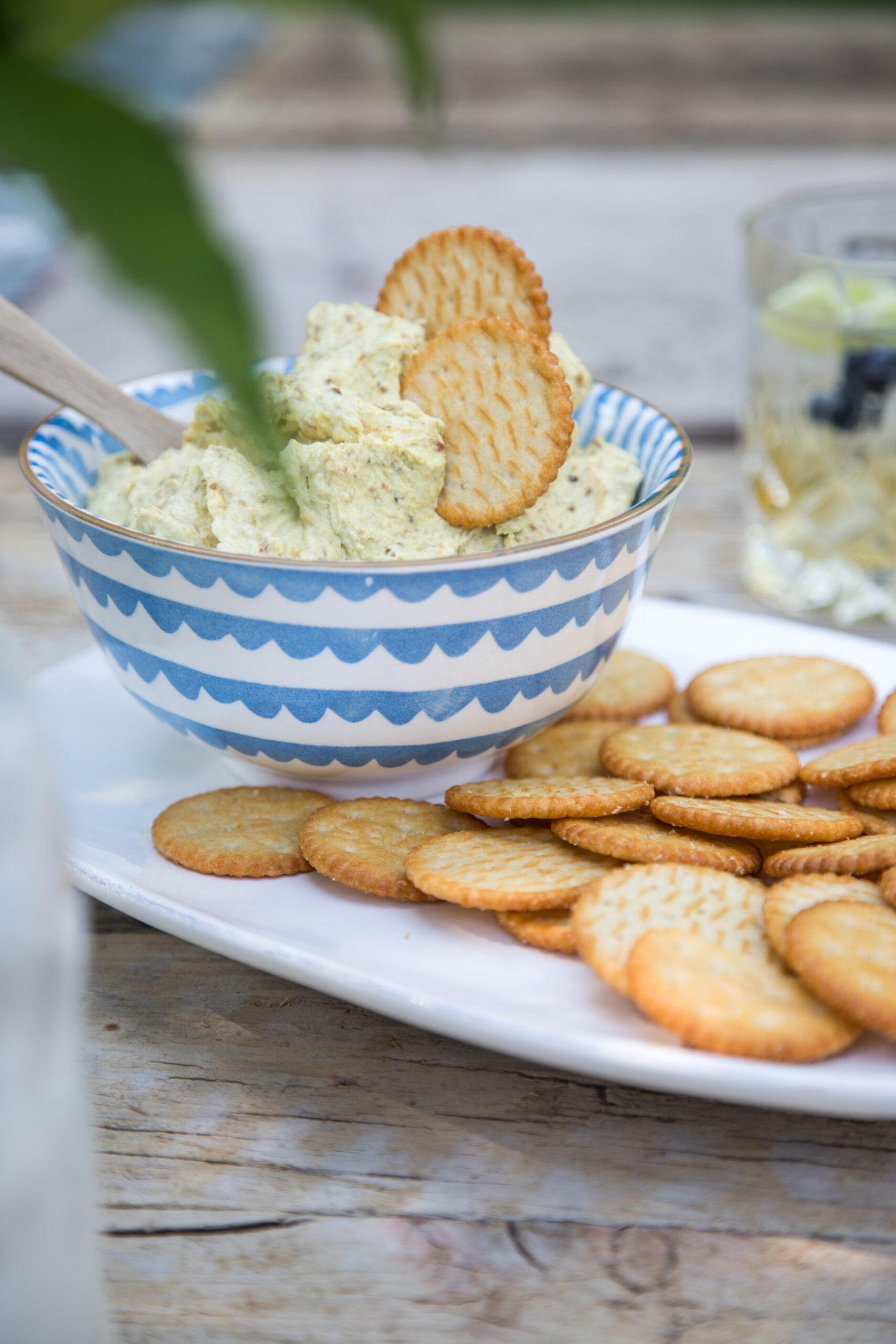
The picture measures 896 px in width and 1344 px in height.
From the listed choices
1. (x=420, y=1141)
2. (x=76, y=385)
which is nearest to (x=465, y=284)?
(x=76, y=385)

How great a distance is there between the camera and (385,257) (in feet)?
9.96

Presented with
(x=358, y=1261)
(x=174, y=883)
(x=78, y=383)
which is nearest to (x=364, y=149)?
(x=78, y=383)

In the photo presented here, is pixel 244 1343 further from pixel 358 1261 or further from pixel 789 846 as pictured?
pixel 789 846

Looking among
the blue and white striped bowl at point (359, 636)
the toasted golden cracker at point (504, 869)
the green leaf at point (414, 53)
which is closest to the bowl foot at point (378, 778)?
the blue and white striped bowl at point (359, 636)

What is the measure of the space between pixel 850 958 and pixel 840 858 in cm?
15

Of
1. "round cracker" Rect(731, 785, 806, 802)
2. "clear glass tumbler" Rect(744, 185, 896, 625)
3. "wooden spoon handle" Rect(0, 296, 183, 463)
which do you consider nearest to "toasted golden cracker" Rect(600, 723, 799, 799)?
"round cracker" Rect(731, 785, 806, 802)

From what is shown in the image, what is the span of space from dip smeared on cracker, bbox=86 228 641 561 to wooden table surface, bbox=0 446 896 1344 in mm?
341

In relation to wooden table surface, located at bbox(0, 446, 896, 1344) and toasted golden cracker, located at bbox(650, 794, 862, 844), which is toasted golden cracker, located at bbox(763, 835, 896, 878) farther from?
wooden table surface, located at bbox(0, 446, 896, 1344)

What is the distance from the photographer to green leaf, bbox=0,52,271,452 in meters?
0.25

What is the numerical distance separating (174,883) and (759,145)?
406 centimetres

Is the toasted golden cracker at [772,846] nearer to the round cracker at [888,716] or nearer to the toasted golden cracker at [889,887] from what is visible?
the toasted golden cracker at [889,887]

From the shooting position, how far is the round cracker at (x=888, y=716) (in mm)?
1044

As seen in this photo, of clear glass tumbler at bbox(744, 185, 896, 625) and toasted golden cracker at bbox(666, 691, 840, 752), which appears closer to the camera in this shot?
toasted golden cracker at bbox(666, 691, 840, 752)

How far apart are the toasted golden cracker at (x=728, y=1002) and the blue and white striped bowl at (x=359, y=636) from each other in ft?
0.87
